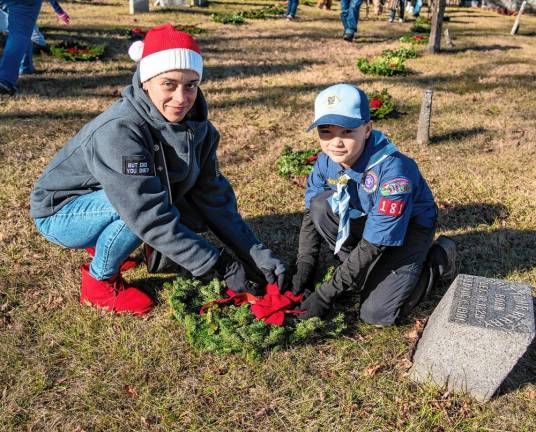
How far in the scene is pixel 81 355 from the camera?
3061 millimetres

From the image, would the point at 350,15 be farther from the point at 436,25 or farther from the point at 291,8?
the point at 291,8

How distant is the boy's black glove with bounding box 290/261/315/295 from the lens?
11.4 feet

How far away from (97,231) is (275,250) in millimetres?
1545

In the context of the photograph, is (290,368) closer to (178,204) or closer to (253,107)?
(178,204)

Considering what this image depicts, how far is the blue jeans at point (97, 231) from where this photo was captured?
10.4ft

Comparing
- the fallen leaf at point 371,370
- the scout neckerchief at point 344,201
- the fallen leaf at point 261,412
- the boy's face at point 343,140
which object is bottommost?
the fallen leaf at point 261,412

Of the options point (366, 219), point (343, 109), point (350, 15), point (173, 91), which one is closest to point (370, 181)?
point (366, 219)

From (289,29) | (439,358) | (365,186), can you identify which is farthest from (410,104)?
(289,29)

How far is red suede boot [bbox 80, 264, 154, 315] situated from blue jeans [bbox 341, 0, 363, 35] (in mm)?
11167

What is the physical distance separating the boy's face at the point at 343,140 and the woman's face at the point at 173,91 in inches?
29.8

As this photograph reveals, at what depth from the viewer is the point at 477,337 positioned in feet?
8.30

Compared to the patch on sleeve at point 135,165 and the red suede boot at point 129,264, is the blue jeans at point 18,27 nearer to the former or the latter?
the red suede boot at point 129,264

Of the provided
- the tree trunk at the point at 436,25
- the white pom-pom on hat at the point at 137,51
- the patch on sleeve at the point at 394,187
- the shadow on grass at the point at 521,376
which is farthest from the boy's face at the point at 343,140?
the tree trunk at the point at 436,25

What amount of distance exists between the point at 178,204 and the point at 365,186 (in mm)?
1352
